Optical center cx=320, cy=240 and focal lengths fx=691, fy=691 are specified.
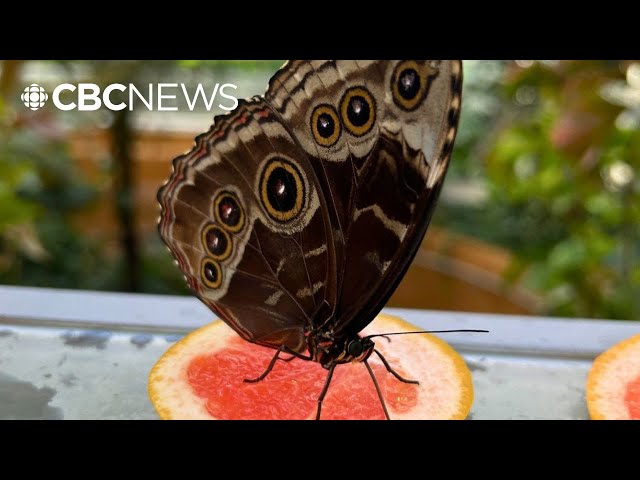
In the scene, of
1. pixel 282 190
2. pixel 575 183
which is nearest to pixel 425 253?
pixel 575 183

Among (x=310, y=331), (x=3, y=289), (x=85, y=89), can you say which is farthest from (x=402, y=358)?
(x=85, y=89)

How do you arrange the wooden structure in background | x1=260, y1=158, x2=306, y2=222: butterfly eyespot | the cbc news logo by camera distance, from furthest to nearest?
the wooden structure in background → the cbc news logo → x1=260, y1=158, x2=306, y2=222: butterfly eyespot

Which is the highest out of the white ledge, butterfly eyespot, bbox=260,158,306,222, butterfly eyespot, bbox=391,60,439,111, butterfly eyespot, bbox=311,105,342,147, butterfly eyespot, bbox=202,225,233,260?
butterfly eyespot, bbox=391,60,439,111

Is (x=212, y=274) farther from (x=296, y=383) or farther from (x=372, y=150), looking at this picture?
(x=372, y=150)

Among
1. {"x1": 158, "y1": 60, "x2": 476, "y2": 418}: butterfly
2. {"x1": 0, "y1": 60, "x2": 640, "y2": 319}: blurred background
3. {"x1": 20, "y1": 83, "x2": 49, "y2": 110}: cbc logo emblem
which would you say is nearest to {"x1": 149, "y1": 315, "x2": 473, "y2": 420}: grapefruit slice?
{"x1": 158, "y1": 60, "x2": 476, "y2": 418}: butterfly

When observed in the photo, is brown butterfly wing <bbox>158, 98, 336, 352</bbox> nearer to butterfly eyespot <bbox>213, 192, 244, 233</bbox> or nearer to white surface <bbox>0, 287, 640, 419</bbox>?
butterfly eyespot <bbox>213, 192, 244, 233</bbox>

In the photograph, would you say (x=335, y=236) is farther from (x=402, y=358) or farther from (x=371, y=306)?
(x=402, y=358)

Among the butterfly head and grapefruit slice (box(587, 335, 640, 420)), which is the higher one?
the butterfly head
